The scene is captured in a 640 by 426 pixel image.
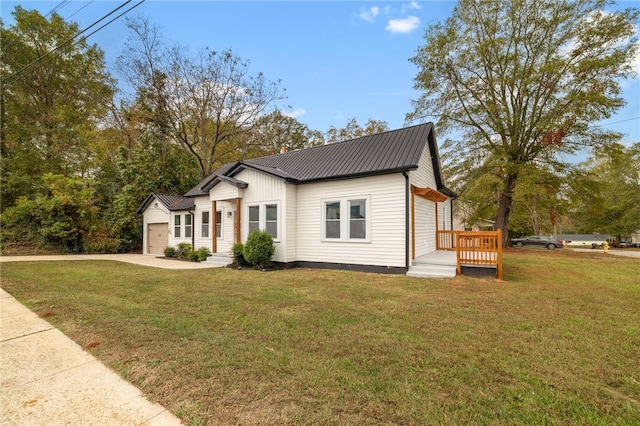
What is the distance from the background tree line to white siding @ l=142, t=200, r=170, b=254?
1.05 metres

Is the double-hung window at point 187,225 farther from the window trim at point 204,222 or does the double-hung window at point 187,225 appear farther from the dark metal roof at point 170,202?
the window trim at point 204,222

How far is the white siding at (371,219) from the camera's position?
8.84 m

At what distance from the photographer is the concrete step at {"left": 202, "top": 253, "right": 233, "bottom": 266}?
39.5 feet

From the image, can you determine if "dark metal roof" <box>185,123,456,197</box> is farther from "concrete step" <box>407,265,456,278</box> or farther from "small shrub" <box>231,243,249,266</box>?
"concrete step" <box>407,265,456,278</box>

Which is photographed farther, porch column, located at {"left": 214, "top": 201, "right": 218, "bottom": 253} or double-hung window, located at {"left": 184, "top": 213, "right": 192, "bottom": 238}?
double-hung window, located at {"left": 184, "top": 213, "right": 192, "bottom": 238}

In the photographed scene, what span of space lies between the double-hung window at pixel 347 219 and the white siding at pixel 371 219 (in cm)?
14

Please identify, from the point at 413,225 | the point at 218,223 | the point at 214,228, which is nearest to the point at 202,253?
the point at 214,228

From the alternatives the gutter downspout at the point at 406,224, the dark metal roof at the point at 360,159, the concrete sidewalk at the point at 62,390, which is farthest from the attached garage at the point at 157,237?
the gutter downspout at the point at 406,224

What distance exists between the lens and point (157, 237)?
1672 cm

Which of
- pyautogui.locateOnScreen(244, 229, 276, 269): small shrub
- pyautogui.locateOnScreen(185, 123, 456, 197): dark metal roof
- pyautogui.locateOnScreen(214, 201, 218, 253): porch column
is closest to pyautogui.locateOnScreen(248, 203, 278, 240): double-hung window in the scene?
pyautogui.locateOnScreen(244, 229, 276, 269): small shrub

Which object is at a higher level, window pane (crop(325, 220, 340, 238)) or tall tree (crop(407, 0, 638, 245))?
tall tree (crop(407, 0, 638, 245))

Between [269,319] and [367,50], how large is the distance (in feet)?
40.7

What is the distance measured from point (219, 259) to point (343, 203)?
630cm

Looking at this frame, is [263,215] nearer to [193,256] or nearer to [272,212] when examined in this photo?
[272,212]
